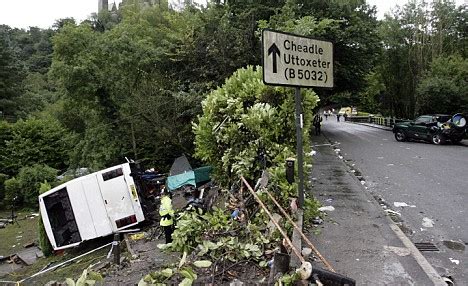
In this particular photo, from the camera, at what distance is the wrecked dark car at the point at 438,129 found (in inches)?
742

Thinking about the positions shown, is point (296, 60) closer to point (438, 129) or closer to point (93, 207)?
point (93, 207)

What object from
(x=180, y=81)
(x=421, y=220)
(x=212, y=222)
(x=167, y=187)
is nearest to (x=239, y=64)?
(x=180, y=81)

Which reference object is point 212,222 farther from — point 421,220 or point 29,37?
point 29,37

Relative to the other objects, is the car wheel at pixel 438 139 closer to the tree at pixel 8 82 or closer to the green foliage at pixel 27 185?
the green foliage at pixel 27 185

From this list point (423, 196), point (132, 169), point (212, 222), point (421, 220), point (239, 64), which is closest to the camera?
point (212, 222)

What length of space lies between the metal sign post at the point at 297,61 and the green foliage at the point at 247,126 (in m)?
1.49

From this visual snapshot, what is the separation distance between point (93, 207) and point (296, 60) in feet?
28.4

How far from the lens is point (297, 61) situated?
178 inches

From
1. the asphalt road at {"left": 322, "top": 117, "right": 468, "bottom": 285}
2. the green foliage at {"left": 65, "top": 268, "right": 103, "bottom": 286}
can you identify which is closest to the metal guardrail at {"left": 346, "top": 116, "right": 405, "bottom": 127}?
the asphalt road at {"left": 322, "top": 117, "right": 468, "bottom": 285}

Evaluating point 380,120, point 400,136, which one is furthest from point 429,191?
point 380,120

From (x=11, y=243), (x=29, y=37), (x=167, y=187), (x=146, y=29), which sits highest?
(x=29, y=37)

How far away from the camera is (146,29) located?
76.0 feet

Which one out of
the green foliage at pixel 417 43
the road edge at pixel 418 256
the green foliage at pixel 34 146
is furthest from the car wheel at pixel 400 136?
the green foliage at pixel 34 146

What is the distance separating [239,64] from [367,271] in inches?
554
